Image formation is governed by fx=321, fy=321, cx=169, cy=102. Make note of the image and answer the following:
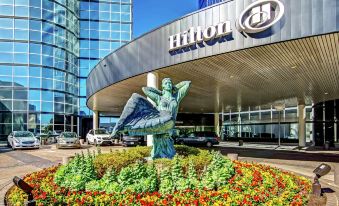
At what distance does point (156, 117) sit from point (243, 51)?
5285mm

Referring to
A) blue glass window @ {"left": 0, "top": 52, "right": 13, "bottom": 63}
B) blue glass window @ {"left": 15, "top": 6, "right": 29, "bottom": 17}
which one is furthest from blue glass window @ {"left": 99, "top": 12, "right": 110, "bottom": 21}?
blue glass window @ {"left": 0, "top": 52, "right": 13, "bottom": 63}

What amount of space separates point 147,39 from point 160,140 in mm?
7796

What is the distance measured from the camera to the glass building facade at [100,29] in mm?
51906

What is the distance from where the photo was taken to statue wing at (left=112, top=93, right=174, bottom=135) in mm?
9195

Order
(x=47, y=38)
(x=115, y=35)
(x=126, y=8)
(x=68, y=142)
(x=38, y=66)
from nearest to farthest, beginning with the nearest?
(x=68, y=142) < (x=38, y=66) < (x=47, y=38) < (x=115, y=35) < (x=126, y=8)

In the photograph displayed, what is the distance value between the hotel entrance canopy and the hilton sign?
0.03 metres

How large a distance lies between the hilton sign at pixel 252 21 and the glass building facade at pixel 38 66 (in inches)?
1251

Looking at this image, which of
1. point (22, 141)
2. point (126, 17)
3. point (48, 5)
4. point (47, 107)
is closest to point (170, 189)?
point (22, 141)

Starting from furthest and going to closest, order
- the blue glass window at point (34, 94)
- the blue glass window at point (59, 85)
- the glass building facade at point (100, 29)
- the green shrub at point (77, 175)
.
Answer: the glass building facade at point (100, 29)
the blue glass window at point (59, 85)
the blue glass window at point (34, 94)
the green shrub at point (77, 175)

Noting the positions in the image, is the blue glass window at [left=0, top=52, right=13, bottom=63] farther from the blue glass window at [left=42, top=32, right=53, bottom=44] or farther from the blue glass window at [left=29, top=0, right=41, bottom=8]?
the blue glass window at [left=29, top=0, right=41, bottom=8]

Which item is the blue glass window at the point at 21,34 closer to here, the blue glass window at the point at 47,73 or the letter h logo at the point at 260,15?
the blue glass window at the point at 47,73

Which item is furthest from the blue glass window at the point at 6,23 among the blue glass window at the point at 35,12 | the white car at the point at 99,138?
the white car at the point at 99,138

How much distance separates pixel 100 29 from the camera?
53031mm

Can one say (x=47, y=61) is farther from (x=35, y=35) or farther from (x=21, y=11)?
(x=21, y=11)
